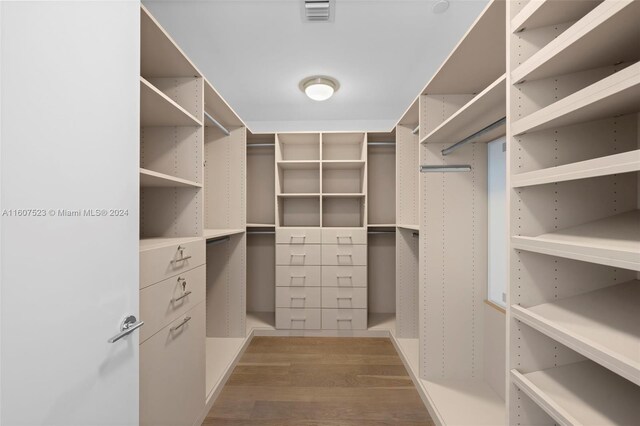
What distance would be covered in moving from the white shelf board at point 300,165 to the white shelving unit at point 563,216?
209cm

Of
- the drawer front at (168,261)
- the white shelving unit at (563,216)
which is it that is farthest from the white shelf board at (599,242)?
the drawer front at (168,261)

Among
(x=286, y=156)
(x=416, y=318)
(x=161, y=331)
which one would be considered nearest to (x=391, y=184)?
(x=286, y=156)

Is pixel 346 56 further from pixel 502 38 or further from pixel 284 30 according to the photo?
pixel 502 38

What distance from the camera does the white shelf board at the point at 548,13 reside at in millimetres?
885

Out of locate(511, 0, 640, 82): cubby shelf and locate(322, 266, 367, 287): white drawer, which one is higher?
locate(511, 0, 640, 82): cubby shelf

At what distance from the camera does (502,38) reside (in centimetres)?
134

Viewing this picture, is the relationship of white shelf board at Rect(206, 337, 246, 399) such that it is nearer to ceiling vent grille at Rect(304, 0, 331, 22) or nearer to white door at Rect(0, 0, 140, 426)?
white door at Rect(0, 0, 140, 426)

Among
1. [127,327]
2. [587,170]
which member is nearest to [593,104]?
[587,170]

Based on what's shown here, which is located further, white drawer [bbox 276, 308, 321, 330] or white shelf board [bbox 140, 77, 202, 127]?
white drawer [bbox 276, 308, 321, 330]

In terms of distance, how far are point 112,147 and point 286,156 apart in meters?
2.62

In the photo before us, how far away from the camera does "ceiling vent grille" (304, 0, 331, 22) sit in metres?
1.68

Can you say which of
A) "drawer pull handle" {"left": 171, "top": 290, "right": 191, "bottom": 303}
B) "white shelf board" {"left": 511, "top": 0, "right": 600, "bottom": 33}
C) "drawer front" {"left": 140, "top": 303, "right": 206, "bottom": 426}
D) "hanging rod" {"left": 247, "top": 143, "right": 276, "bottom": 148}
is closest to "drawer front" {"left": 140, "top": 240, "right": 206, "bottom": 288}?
"drawer pull handle" {"left": 171, "top": 290, "right": 191, "bottom": 303}

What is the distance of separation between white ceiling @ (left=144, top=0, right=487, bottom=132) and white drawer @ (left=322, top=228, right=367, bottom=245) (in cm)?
135

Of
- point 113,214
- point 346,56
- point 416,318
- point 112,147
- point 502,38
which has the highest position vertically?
point 346,56
